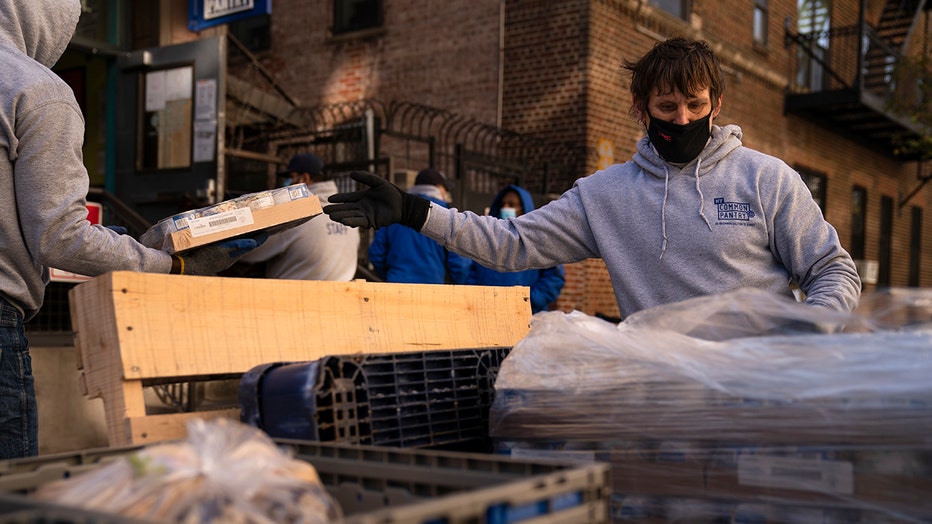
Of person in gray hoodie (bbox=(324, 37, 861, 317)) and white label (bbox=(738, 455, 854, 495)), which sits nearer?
white label (bbox=(738, 455, 854, 495))

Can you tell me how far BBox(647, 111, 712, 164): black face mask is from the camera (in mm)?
2787

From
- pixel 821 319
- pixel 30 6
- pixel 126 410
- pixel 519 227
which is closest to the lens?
pixel 821 319

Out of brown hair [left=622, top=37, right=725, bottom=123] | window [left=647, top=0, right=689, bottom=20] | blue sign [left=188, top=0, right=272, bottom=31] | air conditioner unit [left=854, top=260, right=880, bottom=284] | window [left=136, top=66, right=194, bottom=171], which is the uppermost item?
window [left=647, top=0, right=689, bottom=20]

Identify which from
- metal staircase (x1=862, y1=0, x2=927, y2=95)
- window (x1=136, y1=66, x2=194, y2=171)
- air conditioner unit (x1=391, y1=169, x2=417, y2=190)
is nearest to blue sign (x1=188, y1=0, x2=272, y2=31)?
window (x1=136, y1=66, x2=194, y2=171)

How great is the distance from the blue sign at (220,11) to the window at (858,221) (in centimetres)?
1399

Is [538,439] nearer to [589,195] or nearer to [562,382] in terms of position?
[562,382]

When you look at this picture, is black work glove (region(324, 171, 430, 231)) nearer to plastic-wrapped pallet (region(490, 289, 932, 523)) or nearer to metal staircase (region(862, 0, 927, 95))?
plastic-wrapped pallet (region(490, 289, 932, 523))

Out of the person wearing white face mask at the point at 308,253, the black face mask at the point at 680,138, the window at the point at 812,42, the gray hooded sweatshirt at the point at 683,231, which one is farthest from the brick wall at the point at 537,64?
the black face mask at the point at 680,138

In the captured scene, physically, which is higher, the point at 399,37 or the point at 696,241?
the point at 399,37

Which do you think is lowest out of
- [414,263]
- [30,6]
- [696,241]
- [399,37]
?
[414,263]

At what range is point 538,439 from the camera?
1947mm

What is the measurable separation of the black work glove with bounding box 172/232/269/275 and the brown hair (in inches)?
49.6

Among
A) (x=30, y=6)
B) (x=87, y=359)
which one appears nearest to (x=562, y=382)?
(x=87, y=359)

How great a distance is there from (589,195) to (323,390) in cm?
135
